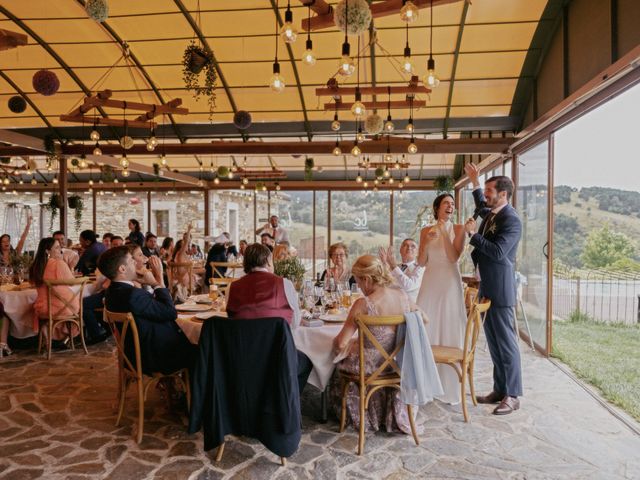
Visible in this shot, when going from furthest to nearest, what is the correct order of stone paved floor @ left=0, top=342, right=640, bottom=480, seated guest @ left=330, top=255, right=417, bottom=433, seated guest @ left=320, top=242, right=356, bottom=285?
seated guest @ left=320, top=242, right=356, bottom=285
seated guest @ left=330, top=255, right=417, bottom=433
stone paved floor @ left=0, top=342, right=640, bottom=480

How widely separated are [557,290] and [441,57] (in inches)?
195

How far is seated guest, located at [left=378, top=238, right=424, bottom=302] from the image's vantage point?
15.3 ft

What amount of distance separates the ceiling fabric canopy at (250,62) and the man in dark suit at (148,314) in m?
4.98

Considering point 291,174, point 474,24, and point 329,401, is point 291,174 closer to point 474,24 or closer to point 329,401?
point 474,24

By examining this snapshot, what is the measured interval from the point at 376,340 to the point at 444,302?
46.1 inches

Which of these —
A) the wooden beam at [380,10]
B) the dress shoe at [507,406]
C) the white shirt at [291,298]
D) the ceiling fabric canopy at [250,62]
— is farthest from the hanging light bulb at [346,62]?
the ceiling fabric canopy at [250,62]

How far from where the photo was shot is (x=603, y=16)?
4.82 metres

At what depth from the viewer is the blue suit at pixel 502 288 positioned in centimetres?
419

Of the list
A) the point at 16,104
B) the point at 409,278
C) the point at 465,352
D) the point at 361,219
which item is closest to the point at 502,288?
the point at 465,352

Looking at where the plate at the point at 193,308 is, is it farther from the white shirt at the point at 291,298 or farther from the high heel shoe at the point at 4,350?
the high heel shoe at the point at 4,350

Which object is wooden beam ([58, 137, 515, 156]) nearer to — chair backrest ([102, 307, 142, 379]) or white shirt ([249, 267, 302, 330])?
white shirt ([249, 267, 302, 330])

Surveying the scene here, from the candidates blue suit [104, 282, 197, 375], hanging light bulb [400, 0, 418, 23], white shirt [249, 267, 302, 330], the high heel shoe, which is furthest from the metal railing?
Answer: the high heel shoe

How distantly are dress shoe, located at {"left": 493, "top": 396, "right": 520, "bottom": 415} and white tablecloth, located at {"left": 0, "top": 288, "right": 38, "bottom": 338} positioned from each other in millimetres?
5642

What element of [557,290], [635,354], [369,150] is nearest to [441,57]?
[369,150]
